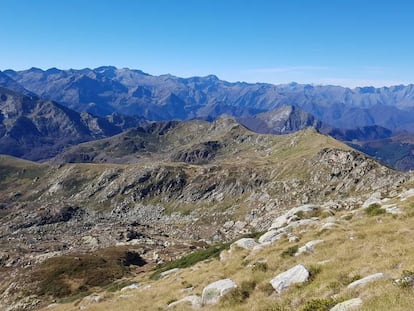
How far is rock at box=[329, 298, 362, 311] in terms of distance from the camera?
54.9 ft

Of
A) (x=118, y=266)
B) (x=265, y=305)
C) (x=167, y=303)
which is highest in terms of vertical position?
(x=265, y=305)

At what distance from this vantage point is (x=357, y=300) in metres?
17.3

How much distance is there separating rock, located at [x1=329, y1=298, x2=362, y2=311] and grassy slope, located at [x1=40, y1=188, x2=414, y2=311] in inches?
12.7

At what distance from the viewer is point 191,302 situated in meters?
29.8

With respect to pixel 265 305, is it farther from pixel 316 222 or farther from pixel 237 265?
pixel 316 222

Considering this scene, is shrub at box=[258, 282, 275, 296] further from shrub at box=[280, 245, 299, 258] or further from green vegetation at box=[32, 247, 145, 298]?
green vegetation at box=[32, 247, 145, 298]

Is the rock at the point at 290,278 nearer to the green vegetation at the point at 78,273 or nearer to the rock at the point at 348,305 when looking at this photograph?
the rock at the point at 348,305

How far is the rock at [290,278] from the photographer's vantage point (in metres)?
24.9

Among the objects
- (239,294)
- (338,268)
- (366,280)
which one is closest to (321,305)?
(366,280)

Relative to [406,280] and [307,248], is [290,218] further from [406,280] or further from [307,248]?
[406,280]

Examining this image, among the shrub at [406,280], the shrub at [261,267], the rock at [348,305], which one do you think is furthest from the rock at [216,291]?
the shrub at [406,280]

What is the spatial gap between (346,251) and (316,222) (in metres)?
20.3

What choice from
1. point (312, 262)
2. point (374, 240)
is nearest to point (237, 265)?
point (312, 262)

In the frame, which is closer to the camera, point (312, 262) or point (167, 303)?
point (312, 262)
